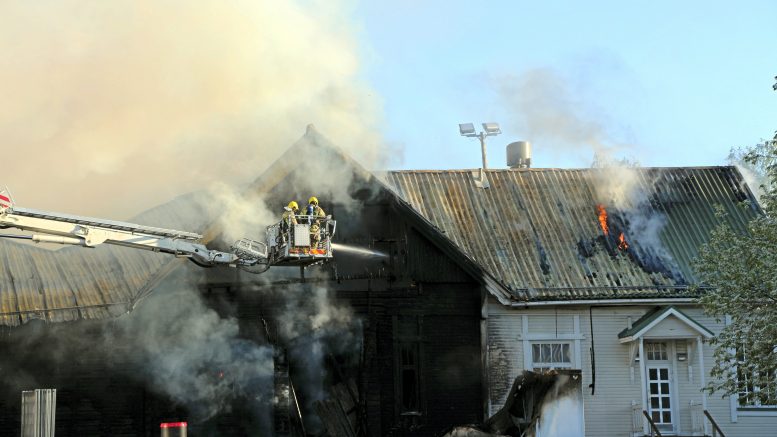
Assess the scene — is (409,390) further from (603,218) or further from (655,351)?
(603,218)

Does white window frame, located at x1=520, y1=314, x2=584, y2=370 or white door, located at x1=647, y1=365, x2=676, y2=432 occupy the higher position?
white window frame, located at x1=520, y1=314, x2=584, y2=370

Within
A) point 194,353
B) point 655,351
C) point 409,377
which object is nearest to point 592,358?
point 655,351

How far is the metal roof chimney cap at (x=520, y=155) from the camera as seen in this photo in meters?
29.3

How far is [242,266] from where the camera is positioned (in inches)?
740

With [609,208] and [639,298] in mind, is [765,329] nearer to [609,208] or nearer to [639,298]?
[639,298]

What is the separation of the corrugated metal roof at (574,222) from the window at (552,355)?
1066 mm

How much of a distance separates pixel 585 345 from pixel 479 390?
253 cm

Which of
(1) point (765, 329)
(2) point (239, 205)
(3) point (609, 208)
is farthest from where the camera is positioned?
(3) point (609, 208)

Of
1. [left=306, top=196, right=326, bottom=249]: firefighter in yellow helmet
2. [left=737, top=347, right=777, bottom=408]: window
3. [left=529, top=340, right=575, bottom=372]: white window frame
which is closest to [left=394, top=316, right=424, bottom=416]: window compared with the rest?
[left=529, top=340, right=575, bottom=372]: white window frame

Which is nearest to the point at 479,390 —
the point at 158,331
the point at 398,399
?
the point at 398,399

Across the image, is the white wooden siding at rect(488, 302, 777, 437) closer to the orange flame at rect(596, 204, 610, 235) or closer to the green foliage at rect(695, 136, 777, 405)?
the orange flame at rect(596, 204, 610, 235)

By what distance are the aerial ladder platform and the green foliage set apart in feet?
22.8

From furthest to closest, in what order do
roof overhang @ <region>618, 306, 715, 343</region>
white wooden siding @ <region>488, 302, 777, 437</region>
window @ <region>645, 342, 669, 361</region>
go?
1. window @ <region>645, 342, 669, 361</region>
2. white wooden siding @ <region>488, 302, 777, 437</region>
3. roof overhang @ <region>618, 306, 715, 343</region>

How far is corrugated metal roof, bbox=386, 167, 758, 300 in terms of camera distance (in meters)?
22.2
